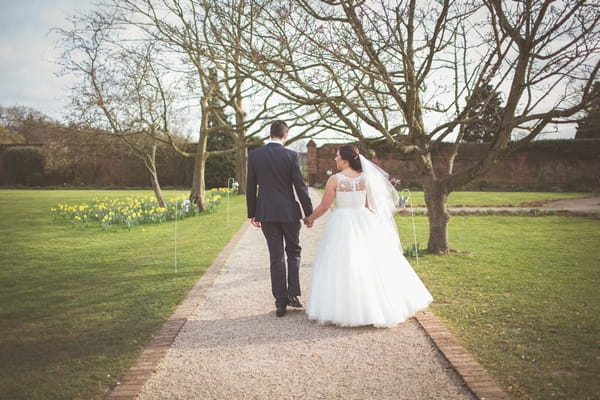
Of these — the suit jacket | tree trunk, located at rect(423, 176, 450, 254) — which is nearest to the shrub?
tree trunk, located at rect(423, 176, 450, 254)

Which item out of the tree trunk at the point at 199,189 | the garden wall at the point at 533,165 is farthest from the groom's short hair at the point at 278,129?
the garden wall at the point at 533,165

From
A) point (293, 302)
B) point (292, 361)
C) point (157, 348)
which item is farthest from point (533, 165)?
point (157, 348)

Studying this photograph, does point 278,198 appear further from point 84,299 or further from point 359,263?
point 84,299

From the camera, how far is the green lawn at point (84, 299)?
11.6 feet

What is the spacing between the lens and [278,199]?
16.0 feet

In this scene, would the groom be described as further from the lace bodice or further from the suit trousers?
the lace bodice

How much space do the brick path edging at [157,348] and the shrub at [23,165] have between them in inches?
1427

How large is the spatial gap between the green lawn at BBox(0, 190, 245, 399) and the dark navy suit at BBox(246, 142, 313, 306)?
55.0 inches

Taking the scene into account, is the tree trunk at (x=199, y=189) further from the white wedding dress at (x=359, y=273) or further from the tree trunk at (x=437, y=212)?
the white wedding dress at (x=359, y=273)

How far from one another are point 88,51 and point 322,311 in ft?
40.3

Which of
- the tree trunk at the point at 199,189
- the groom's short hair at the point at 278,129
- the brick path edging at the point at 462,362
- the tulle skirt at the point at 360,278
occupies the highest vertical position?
the groom's short hair at the point at 278,129

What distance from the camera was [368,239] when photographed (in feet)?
15.5

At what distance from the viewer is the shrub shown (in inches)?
1425

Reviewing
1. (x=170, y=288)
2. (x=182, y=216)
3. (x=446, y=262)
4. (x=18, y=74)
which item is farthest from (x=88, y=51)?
(x=446, y=262)
